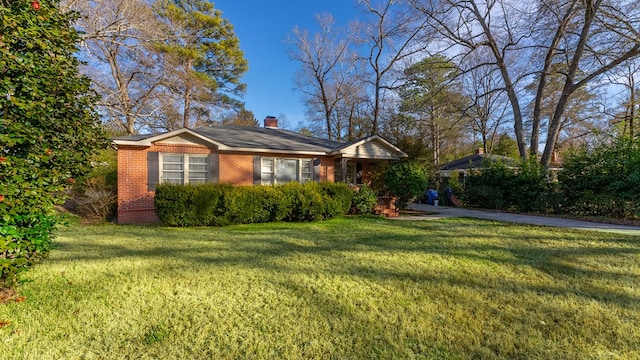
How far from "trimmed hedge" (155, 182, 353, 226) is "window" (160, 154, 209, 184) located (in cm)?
207

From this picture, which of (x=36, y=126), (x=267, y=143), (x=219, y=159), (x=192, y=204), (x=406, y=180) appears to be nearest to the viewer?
(x=36, y=126)

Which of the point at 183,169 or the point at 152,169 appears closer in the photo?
the point at 152,169

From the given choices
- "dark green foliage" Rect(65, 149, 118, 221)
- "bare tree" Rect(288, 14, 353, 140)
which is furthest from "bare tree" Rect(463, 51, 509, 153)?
"dark green foliage" Rect(65, 149, 118, 221)

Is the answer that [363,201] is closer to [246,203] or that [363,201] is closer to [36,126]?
[246,203]

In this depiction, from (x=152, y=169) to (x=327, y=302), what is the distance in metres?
9.02

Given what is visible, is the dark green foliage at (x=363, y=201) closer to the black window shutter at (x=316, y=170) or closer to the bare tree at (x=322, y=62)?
the black window shutter at (x=316, y=170)

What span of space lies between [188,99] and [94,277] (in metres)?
17.9

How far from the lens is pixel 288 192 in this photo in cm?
962

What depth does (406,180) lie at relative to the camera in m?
12.1

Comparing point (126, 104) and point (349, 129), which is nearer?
point (126, 104)

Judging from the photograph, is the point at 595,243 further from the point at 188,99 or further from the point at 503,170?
the point at 188,99

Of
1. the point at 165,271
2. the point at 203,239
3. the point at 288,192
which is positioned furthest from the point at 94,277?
the point at 288,192

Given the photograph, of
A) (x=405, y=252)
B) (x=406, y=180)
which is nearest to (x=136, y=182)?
(x=405, y=252)

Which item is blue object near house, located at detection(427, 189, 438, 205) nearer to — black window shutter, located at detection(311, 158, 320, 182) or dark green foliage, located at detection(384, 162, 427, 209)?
dark green foliage, located at detection(384, 162, 427, 209)
